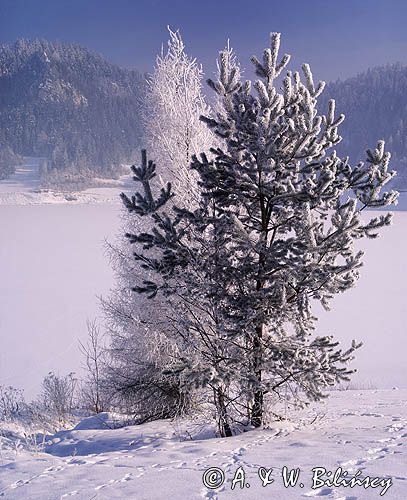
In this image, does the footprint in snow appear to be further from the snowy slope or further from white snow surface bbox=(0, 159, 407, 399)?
the snowy slope

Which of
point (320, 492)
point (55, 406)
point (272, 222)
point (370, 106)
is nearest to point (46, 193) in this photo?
point (370, 106)

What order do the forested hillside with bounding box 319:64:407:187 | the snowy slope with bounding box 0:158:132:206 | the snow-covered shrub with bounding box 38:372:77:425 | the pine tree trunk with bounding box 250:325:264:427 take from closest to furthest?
the pine tree trunk with bounding box 250:325:264:427, the snow-covered shrub with bounding box 38:372:77:425, the snowy slope with bounding box 0:158:132:206, the forested hillside with bounding box 319:64:407:187

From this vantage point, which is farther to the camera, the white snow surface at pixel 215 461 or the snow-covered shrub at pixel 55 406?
the snow-covered shrub at pixel 55 406

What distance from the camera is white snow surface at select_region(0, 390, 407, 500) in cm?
493

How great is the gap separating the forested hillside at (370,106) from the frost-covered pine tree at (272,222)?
6129 inches

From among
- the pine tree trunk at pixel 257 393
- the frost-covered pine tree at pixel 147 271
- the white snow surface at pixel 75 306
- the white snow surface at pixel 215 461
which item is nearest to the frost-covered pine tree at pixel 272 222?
the pine tree trunk at pixel 257 393

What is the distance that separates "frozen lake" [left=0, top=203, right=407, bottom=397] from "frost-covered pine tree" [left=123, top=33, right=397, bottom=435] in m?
5.74

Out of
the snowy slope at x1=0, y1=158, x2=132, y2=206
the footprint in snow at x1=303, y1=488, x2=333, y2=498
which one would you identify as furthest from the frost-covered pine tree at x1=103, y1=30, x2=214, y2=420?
the snowy slope at x1=0, y1=158, x2=132, y2=206

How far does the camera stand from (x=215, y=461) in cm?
609

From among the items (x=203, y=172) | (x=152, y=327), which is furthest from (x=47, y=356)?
(x=203, y=172)

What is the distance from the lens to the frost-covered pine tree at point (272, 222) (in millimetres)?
6734

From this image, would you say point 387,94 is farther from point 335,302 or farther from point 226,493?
point 226,493

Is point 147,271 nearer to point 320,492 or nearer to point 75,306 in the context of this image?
point 320,492

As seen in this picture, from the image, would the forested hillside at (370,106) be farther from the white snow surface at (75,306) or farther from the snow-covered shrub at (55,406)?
the snow-covered shrub at (55,406)
